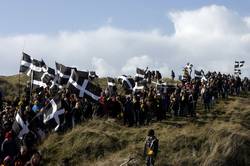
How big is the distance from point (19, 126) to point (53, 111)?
2.52 meters

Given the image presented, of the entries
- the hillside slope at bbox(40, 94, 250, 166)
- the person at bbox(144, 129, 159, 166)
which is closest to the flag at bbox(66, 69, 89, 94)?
the hillside slope at bbox(40, 94, 250, 166)

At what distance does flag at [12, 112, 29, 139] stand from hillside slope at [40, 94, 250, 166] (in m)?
3.89

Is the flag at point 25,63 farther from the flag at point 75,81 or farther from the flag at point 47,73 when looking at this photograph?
the flag at point 75,81

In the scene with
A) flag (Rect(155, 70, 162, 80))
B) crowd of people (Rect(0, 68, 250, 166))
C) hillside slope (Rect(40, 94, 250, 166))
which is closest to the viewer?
crowd of people (Rect(0, 68, 250, 166))

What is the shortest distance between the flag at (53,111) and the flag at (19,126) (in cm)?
213

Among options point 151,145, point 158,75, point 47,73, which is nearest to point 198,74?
point 158,75

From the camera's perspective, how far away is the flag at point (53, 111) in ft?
89.7

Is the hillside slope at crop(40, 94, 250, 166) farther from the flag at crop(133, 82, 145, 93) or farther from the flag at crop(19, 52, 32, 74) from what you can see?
the flag at crop(19, 52, 32, 74)

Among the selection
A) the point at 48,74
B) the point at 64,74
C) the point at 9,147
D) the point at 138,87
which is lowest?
the point at 9,147

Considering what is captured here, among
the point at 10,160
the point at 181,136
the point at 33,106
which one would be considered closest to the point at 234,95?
the point at 181,136

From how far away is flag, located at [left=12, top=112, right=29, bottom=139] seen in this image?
2531cm

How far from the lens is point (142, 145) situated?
30.3 meters

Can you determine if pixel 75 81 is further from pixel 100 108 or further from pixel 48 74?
pixel 48 74

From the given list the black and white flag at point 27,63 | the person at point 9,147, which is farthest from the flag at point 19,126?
the black and white flag at point 27,63
